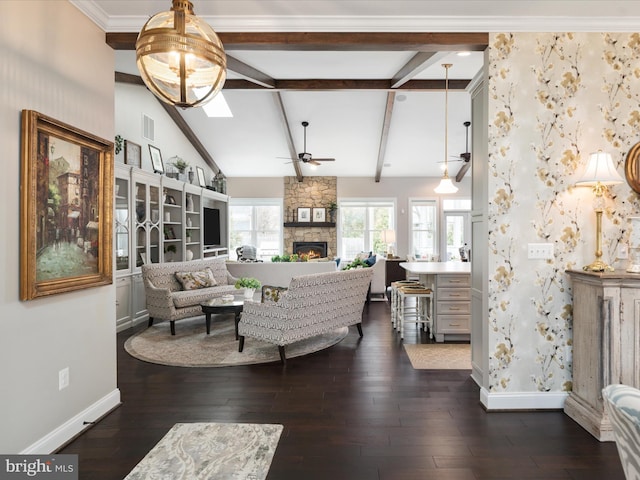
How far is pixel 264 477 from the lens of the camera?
2123 mm

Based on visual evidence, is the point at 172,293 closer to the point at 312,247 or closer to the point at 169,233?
the point at 169,233

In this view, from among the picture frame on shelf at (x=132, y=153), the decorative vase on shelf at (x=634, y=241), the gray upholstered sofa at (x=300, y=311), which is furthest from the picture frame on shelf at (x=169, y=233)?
the decorative vase on shelf at (x=634, y=241)

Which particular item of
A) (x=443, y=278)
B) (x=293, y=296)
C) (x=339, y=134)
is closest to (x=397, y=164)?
(x=339, y=134)

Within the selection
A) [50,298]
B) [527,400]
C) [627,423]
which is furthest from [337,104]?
[627,423]

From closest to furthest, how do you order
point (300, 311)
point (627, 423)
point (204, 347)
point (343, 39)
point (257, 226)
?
point (627, 423)
point (343, 39)
point (300, 311)
point (204, 347)
point (257, 226)

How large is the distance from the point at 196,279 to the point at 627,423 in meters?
5.33

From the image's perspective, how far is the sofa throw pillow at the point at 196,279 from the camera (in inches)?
217

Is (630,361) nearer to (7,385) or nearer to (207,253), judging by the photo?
(7,385)

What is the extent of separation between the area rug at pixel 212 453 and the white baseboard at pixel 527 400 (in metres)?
1.65

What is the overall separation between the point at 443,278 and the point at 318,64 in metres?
3.48

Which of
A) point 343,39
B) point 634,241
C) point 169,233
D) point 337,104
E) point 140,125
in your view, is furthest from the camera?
point 337,104

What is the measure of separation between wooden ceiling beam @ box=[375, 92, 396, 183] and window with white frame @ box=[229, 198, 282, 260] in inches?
118

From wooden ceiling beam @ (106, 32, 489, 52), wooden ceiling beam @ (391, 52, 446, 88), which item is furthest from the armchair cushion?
wooden ceiling beam @ (391, 52, 446, 88)

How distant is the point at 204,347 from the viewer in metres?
4.50
